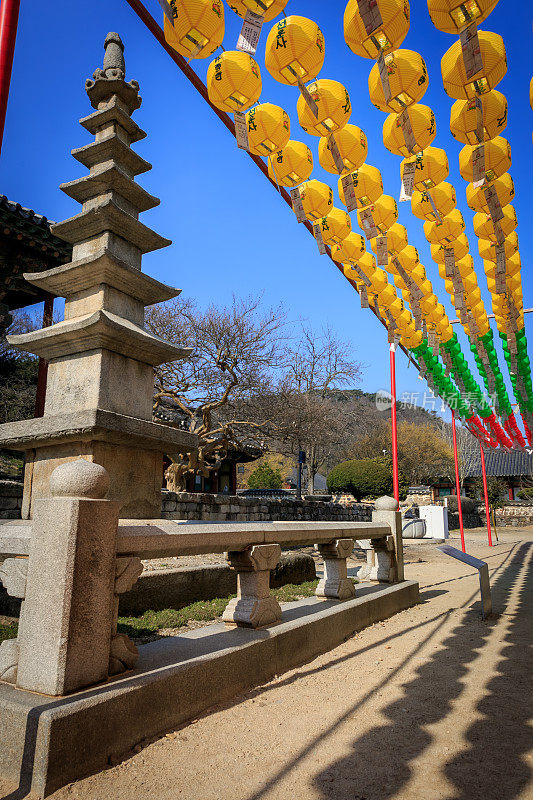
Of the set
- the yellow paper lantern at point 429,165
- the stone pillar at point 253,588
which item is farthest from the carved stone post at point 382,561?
the yellow paper lantern at point 429,165

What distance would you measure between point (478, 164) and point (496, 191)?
0.53 m

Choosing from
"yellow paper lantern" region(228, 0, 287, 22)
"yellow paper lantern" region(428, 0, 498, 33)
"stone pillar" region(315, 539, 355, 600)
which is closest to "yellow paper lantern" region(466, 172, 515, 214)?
"yellow paper lantern" region(428, 0, 498, 33)

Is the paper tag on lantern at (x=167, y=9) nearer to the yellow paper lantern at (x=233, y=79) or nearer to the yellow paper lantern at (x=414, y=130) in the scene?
the yellow paper lantern at (x=233, y=79)

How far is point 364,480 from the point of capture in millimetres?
25734

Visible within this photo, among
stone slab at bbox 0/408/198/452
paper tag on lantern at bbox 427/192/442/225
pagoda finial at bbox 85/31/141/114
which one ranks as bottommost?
stone slab at bbox 0/408/198/452

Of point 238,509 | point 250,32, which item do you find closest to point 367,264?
point 250,32

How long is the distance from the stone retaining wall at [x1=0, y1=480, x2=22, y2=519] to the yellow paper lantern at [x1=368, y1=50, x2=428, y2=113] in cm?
817

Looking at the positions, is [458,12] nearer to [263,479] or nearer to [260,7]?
[260,7]

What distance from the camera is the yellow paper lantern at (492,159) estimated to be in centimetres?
400

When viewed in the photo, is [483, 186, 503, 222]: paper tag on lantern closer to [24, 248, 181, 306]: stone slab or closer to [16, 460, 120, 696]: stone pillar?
[24, 248, 181, 306]: stone slab

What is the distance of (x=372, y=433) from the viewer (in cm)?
3781

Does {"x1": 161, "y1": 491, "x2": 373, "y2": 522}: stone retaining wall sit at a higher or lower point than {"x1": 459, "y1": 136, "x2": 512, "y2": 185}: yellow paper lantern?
lower

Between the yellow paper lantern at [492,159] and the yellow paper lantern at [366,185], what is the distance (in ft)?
2.79

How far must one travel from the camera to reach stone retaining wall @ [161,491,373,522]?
11.2 meters
